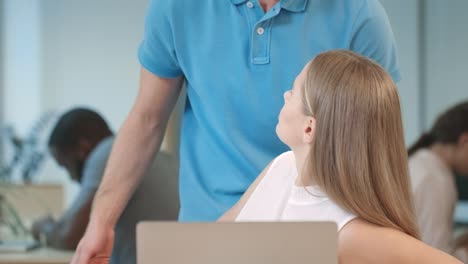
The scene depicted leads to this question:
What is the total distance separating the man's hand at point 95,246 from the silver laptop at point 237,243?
62 centimetres

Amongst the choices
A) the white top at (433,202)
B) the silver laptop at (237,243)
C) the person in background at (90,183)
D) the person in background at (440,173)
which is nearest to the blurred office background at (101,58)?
the person in background at (440,173)

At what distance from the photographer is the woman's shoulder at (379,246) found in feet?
4.48

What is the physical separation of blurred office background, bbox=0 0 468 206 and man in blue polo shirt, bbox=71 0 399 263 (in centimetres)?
350

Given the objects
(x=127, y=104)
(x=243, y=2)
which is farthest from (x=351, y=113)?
(x=127, y=104)

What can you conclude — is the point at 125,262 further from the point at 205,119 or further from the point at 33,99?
the point at 33,99

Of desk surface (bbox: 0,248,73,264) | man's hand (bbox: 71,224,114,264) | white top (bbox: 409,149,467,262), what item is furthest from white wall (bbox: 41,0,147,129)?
man's hand (bbox: 71,224,114,264)

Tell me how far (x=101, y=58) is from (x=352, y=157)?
480 centimetres

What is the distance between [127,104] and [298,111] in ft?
15.0

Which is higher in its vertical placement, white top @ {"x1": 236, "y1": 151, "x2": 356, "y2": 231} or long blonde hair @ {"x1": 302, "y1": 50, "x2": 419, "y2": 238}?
long blonde hair @ {"x1": 302, "y1": 50, "x2": 419, "y2": 238}

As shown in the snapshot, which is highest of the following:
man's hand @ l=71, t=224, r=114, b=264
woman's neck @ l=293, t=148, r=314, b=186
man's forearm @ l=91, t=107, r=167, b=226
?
woman's neck @ l=293, t=148, r=314, b=186

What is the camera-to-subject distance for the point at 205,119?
1.79 m

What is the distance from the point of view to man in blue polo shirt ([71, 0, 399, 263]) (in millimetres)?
1689

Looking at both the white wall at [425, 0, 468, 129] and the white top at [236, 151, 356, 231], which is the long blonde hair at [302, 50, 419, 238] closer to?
the white top at [236, 151, 356, 231]

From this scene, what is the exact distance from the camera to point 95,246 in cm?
173
